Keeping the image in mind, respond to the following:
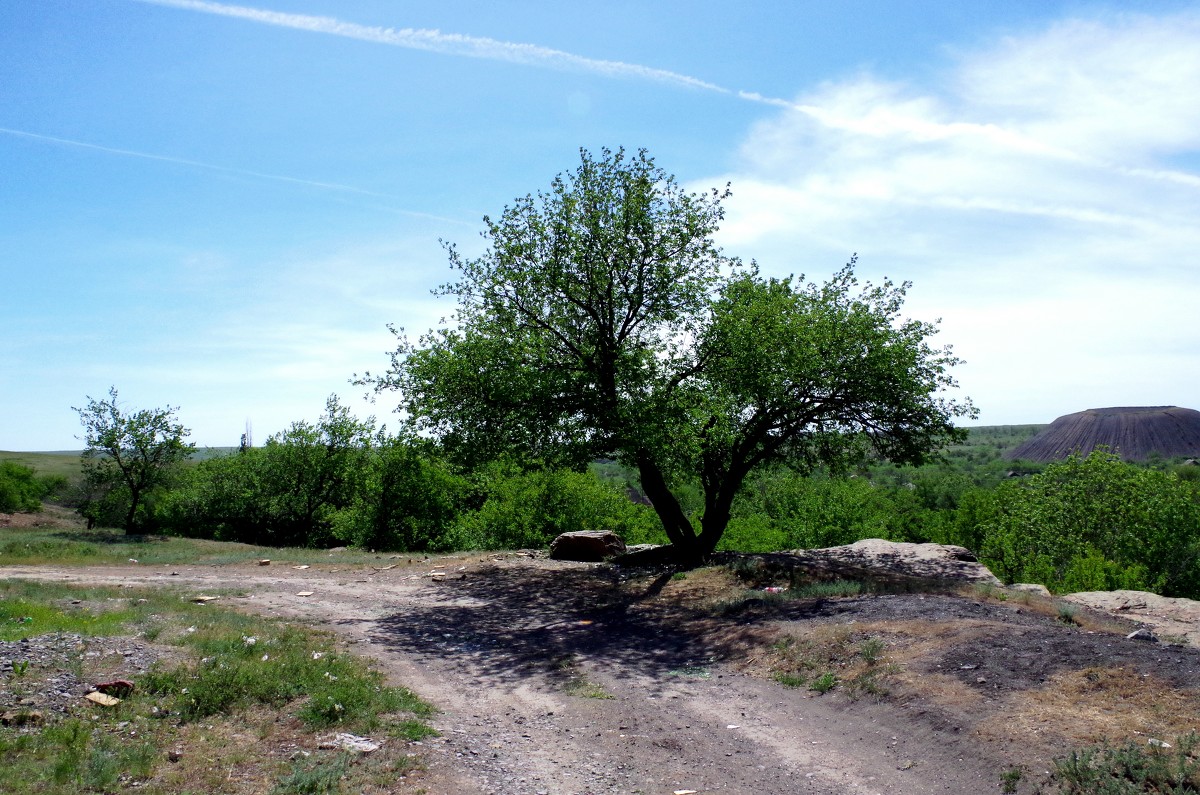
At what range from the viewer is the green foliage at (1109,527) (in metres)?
35.8

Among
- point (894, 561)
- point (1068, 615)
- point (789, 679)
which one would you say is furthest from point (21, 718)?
point (894, 561)

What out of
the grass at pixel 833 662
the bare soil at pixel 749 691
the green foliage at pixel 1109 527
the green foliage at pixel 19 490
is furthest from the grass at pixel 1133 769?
the green foliage at pixel 19 490

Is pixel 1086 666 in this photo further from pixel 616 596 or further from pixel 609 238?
pixel 609 238

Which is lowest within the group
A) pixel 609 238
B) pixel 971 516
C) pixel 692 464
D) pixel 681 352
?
pixel 971 516

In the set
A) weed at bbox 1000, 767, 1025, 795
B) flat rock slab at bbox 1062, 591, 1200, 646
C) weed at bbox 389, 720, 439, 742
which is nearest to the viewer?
weed at bbox 1000, 767, 1025, 795

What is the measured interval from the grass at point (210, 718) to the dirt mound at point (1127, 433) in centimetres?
13459

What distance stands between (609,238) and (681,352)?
3.55m

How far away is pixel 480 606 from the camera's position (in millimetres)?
16469

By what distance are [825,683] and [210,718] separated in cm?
773

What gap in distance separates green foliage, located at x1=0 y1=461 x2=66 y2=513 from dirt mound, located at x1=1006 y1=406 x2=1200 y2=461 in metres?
135

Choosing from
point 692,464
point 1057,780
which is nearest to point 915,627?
point 1057,780

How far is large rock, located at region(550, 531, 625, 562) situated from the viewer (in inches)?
901

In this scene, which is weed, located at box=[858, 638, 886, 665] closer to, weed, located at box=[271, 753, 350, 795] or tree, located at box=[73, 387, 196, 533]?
weed, located at box=[271, 753, 350, 795]

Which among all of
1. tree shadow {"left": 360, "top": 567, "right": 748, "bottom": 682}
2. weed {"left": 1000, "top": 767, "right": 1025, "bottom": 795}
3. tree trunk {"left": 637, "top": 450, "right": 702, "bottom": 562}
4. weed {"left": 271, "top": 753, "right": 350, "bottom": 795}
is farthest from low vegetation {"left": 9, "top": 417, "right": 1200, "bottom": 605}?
weed {"left": 271, "top": 753, "right": 350, "bottom": 795}
